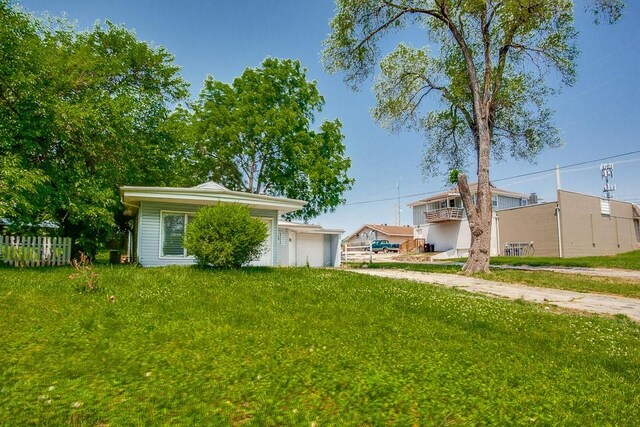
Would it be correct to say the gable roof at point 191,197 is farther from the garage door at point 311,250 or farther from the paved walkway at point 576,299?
the paved walkway at point 576,299

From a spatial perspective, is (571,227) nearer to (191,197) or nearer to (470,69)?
(470,69)

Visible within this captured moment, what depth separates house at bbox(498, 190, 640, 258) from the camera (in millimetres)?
26875

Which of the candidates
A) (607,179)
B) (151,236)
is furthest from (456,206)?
(151,236)

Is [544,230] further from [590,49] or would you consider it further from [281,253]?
[281,253]

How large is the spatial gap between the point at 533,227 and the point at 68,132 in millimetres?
31773

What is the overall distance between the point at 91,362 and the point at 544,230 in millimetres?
31715

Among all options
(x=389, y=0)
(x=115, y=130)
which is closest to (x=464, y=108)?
(x=389, y=0)

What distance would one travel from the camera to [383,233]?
181 feet

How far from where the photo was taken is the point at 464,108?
1720cm

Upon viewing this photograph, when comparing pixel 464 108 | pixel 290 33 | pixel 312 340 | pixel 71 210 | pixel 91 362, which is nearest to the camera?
pixel 91 362

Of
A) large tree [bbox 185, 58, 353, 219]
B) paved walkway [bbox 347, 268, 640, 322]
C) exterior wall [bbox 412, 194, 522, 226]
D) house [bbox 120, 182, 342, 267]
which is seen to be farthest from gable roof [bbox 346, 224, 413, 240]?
paved walkway [bbox 347, 268, 640, 322]

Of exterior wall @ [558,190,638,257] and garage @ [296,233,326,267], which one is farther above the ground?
exterior wall @ [558,190,638,257]

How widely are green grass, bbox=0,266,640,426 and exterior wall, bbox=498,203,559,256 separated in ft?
81.1

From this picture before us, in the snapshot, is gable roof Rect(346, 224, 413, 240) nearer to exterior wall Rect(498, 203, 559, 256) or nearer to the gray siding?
the gray siding
